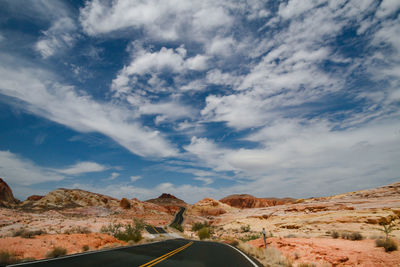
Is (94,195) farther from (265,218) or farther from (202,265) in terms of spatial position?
(202,265)

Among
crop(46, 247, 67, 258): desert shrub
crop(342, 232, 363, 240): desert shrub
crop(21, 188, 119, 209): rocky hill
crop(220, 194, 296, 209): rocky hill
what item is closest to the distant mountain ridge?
crop(21, 188, 119, 209): rocky hill

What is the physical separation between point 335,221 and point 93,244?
31.9 metres

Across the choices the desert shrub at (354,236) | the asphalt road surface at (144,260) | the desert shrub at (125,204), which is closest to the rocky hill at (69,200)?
the desert shrub at (125,204)

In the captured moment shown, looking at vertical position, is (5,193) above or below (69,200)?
above

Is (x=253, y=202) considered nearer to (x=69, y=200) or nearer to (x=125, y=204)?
(x=125, y=204)

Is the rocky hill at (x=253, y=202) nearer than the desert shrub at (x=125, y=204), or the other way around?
the desert shrub at (x=125, y=204)

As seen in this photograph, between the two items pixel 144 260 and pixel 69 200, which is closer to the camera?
pixel 144 260

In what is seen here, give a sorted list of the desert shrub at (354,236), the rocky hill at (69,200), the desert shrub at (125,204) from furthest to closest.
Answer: the desert shrub at (125,204)
the rocky hill at (69,200)
the desert shrub at (354,236)

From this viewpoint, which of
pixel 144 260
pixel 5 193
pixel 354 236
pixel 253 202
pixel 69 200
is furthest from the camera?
pixel 253 202

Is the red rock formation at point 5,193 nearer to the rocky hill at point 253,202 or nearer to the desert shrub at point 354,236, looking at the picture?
the desert shrub at point 354,236

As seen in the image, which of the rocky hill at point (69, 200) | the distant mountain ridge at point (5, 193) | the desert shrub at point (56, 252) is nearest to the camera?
the desert shrub at point (56, 252)

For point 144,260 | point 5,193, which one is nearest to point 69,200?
point 5,193

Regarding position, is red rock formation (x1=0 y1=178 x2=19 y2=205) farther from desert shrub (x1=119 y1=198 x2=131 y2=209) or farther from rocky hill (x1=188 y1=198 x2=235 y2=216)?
rocky hill (x1=188 y1=198 x2=235 y2=216)

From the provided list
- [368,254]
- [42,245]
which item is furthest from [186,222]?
[368,254]
